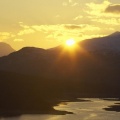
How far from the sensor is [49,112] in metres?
88.8

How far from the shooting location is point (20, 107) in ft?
304

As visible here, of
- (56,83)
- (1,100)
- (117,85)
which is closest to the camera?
(1,100)

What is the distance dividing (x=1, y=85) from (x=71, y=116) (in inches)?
1331

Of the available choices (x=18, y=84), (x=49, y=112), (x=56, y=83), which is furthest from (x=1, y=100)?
(x=56, y=83)

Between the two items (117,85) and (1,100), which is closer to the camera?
(1,100)

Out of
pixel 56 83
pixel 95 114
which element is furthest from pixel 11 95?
pixel 56 83

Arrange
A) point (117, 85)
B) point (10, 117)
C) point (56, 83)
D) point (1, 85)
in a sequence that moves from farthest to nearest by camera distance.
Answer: point (117, 85) → point (56, 83) → point (1, 85) → point (10, 117)

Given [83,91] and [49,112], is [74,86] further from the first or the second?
[49,112]

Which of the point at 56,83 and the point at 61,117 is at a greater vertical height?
the point at 56,83

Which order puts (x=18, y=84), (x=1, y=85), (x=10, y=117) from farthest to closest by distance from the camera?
(x=18, y=84), (x=1, y=85), (x=10, y=117)

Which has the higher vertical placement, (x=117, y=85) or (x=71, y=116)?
(x=117, y=85)

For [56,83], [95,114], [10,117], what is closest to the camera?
[10,117]

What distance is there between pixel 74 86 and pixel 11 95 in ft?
236

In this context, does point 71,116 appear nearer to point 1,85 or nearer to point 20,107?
point 20,107
